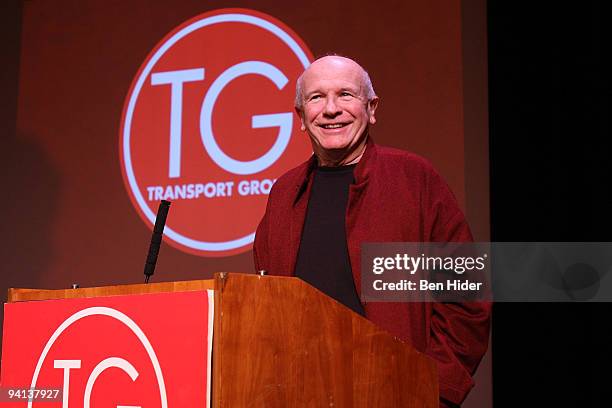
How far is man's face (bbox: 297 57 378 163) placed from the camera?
209 cm

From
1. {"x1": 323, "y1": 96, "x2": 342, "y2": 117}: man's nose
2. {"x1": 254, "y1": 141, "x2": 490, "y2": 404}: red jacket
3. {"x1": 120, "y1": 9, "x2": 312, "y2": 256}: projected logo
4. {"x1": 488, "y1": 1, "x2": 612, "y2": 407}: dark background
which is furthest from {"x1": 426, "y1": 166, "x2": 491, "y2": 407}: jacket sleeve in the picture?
{"x1": 120, "y1": 9, "x2": 312, "y2": 256}: projected logo

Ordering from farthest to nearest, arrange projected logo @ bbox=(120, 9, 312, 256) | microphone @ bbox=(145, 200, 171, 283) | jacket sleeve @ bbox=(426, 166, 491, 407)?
projected logo @ bbox=(120, 9, 312, 256) → jacket sleeve @ bbox=(426, 166, 491, 407) → microphone @ bbox=(145, 200, 171, 283)

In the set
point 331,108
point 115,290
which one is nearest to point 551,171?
point 331,108

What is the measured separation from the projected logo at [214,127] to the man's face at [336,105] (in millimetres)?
1204

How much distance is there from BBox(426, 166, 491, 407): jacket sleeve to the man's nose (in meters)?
0.32

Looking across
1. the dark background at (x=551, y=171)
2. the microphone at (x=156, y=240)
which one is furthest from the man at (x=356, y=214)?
the dark background at (x=551, y=171)

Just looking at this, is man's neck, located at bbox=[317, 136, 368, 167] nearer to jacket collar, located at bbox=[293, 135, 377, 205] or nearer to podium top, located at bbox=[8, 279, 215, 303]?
jacket collar, located at bbox=[293, 135, 377, 205]

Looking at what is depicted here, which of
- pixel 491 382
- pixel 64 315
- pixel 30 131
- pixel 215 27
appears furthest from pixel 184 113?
pixel 64 315

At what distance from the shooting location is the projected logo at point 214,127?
341cm

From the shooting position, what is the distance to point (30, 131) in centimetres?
402

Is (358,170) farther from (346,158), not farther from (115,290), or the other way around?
(115,290)

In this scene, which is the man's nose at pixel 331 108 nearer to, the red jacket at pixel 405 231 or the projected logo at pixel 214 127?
the red jacket at pixel 405 231

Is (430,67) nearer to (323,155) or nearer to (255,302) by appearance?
(323,155)

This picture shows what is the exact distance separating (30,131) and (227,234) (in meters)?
1.31
